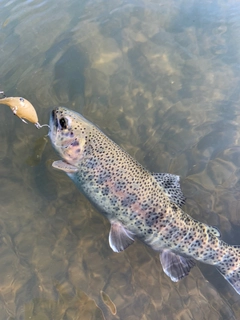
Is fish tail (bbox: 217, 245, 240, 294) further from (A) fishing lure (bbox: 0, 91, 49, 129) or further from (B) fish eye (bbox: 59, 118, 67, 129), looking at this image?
(A) fishing lure (bbox: 0, 91, 49, 129)

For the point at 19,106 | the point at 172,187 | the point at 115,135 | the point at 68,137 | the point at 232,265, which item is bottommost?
the point at 232,265

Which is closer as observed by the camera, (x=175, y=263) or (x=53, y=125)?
(x=175, y=263)

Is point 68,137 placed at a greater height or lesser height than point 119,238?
greater

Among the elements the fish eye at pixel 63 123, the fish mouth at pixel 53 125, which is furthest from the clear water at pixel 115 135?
the fish eye at pixel 63 123

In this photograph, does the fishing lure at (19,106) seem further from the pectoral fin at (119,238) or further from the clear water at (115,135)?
the pectoral fin at (119,238)

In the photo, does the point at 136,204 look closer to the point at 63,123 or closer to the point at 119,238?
the point at 119,238

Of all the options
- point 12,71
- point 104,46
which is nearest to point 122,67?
point 104,46

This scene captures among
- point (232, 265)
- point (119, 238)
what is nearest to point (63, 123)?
point (119, 238)
